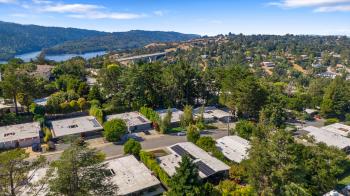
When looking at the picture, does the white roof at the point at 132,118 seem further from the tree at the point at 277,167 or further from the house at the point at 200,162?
the tree at the point at 277,167

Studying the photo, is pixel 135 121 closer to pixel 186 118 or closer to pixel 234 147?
pixel 186 118

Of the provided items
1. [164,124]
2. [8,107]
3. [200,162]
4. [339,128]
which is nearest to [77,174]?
[200,162]

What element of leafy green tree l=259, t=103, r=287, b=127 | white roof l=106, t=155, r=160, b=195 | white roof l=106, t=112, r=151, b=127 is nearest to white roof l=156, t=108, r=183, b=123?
white roof l=106, t=112, r=151, b=127

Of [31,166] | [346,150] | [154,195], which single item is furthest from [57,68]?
[346,150]

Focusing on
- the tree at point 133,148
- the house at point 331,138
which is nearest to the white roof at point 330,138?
the house at point 331,138

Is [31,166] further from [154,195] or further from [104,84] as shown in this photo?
[104,84]

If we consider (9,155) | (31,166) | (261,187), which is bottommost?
(261,187)

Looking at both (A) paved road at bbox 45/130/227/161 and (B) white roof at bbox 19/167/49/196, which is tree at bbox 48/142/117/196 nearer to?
(B) white roof at bbox 19/167/49/196
